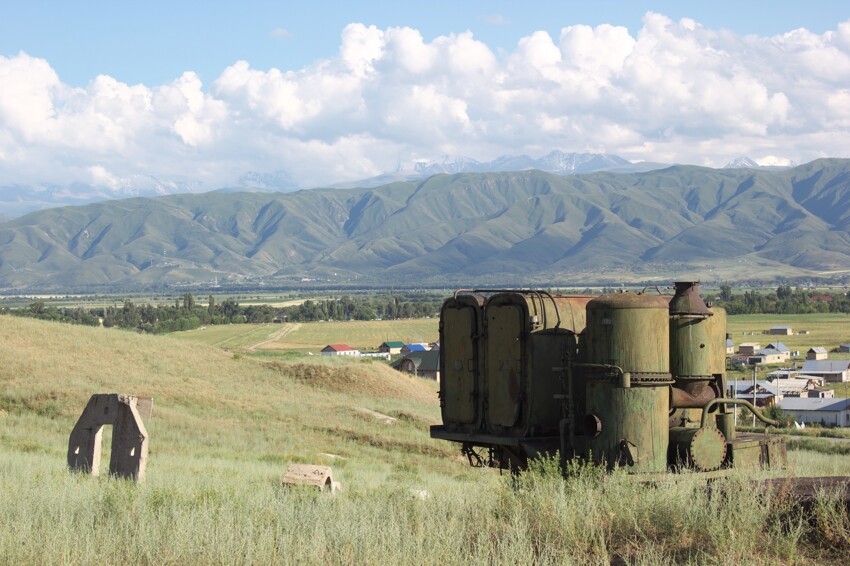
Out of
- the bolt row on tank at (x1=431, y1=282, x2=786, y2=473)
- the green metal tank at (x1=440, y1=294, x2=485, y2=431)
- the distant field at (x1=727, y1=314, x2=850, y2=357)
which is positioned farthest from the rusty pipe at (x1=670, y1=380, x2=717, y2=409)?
the distant field at (x1=727, y1=314, x2=850, y2=357)

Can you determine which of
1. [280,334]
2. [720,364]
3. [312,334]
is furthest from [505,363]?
[312,334]

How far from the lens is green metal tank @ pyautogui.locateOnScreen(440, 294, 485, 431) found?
1430 cm

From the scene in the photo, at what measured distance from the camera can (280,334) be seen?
133 metres

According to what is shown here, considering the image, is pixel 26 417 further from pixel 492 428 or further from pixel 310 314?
pixel 310 314

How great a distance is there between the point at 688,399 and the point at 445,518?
4524 mm

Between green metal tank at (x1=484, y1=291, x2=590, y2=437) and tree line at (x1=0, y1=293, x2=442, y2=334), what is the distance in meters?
97.6

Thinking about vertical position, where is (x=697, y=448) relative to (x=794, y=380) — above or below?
above

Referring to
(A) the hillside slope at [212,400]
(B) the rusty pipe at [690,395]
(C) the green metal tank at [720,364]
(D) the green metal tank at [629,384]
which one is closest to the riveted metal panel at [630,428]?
(D) the green metal tank at [629,384]

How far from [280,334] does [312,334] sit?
198 inches

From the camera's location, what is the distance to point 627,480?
10.6 metres

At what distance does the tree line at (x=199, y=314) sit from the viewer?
407 feet

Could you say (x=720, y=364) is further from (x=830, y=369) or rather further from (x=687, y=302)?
(x=830, y=369)

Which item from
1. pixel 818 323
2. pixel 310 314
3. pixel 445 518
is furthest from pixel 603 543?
pixel 310 314

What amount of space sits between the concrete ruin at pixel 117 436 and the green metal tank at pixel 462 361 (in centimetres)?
463
